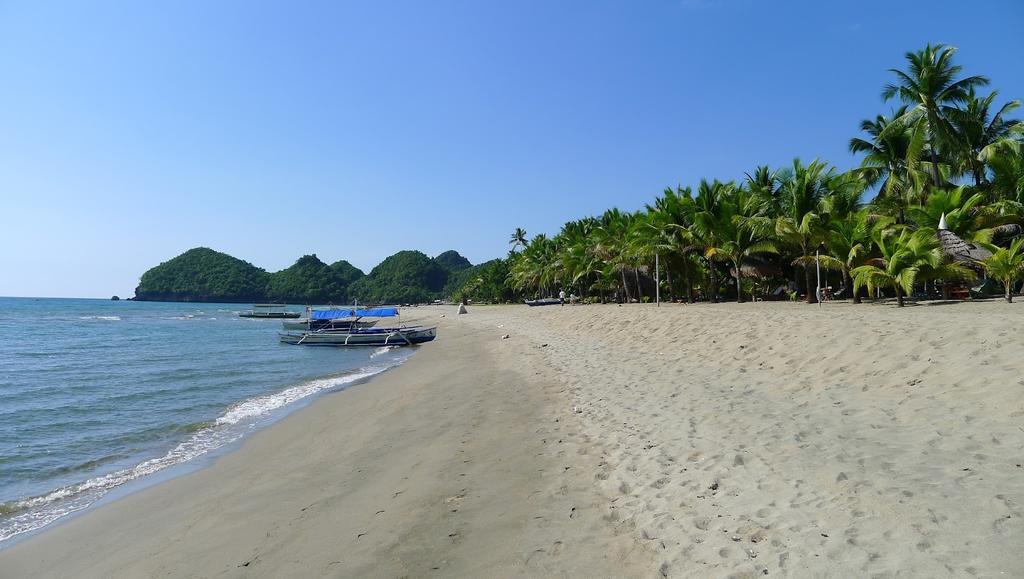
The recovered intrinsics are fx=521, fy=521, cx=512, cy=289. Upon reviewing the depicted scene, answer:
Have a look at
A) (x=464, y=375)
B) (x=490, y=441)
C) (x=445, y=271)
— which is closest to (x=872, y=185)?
(x=464, y=375)

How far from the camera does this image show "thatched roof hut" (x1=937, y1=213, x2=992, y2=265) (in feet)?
57.1

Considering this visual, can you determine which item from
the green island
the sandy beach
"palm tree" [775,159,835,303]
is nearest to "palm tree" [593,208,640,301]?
the green island

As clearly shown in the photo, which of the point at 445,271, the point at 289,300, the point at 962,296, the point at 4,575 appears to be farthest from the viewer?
the point at 445,271

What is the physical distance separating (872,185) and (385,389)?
30.7 m

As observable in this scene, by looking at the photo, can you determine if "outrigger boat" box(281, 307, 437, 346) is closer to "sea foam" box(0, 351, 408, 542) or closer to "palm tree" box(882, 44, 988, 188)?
"sea foam" box(0, 351, 408, 542)

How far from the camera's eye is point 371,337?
3084cm

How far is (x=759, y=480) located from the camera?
4.63m

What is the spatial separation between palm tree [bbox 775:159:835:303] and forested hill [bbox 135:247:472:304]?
139 metres

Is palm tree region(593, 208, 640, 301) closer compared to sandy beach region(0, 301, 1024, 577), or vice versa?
sandy beach region(0, 301, 1024, 577)

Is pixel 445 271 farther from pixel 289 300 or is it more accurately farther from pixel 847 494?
pixel 847 494

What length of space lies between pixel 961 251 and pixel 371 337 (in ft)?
89.4

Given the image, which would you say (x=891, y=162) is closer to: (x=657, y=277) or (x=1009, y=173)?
(x=1009, y=173)

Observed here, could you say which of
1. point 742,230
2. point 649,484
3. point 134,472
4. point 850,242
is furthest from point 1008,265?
point 134,472

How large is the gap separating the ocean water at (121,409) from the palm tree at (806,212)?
18306 millimetres
